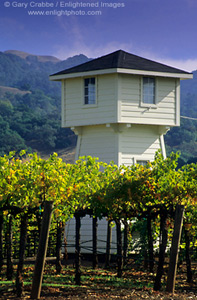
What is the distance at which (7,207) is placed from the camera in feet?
39.6

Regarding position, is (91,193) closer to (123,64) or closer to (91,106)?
(91,106)

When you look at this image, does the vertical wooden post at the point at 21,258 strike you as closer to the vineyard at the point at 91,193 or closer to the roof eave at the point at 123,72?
the vineyard at the point at 91,193

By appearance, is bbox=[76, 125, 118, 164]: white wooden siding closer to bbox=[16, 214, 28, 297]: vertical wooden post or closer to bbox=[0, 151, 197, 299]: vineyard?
bbox=[0, 151, 197, 299]: vineyard

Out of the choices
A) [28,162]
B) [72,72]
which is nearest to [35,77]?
[72,72]

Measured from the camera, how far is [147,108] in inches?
871

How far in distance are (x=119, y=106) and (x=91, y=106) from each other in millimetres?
1219

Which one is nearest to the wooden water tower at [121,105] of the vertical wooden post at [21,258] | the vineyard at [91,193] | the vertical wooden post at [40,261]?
the vineyard at [91,193]

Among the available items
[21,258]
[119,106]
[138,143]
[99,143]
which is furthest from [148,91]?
[21,258]

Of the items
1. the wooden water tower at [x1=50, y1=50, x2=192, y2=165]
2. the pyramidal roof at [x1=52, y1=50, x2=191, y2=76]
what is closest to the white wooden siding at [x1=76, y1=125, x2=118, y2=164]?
the wooden water tower at [x1=50, y1=50, x2=192, y2=165]

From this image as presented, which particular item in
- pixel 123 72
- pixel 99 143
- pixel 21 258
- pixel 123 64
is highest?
pixel 123 64

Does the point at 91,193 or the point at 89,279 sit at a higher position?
the point at 91,193

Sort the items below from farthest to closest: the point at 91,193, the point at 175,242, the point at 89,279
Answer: the point at 89,279, the point at 91,193, the point at 175,242

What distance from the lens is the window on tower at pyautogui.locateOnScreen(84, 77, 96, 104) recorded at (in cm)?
2234

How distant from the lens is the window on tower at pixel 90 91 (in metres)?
22.3
